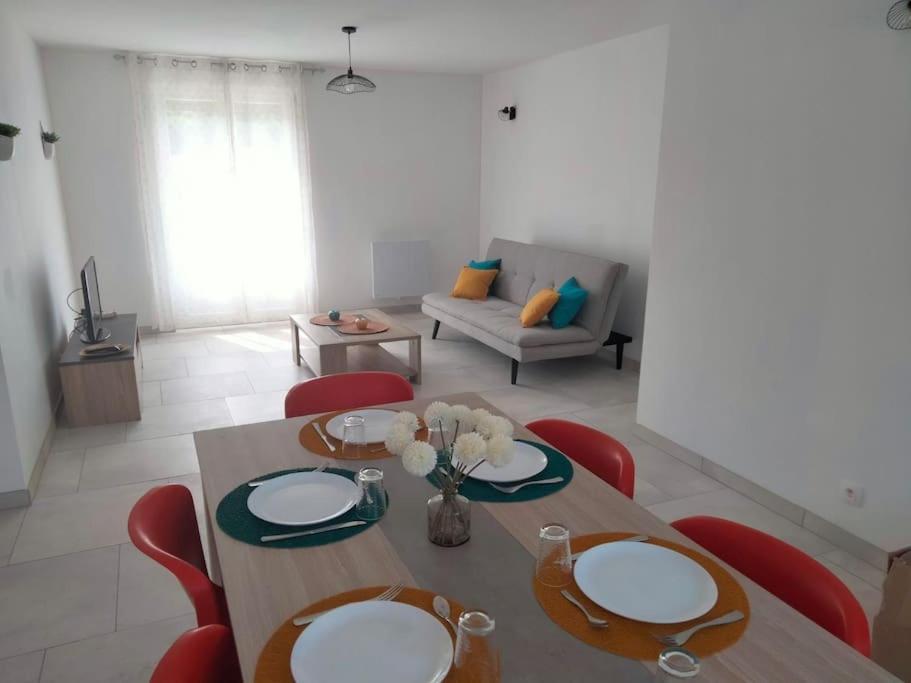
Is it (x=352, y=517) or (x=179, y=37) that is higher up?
(x=179, y=37)

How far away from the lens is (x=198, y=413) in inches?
168

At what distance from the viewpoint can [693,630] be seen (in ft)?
3.84

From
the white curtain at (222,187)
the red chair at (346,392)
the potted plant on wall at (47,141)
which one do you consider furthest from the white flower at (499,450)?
the white curtain at (222,187)

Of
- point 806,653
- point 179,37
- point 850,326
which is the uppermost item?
point 179,37

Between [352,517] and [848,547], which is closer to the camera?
[352,517]

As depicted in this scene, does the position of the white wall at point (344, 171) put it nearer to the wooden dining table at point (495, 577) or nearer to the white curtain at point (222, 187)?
the white curtain at point (222, 187)

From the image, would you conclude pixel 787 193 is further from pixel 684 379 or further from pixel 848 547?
pixel 848 547

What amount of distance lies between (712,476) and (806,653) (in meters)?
2.35

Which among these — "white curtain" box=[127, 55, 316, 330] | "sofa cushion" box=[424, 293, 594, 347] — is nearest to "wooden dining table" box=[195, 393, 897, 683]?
"sofa cushion" box=[424, 293, 594, 347]

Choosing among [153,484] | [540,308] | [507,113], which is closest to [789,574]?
[153,484]

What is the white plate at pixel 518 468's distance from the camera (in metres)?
1.73

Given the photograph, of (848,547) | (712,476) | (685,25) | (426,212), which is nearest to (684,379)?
(712,476)

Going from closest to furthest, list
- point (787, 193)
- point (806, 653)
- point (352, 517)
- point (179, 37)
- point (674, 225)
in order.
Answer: point (806, 653) < point (352, 517) < point (787, 193) < point (674, 225) < point (179, 37)

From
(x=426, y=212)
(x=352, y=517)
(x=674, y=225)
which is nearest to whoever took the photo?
(x=352, y=517)
